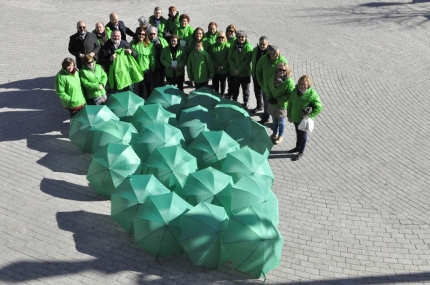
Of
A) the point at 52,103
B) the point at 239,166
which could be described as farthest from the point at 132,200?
the point at 52,103

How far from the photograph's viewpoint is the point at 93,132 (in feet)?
28.9

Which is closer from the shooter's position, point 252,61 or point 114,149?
Result: point 114,149

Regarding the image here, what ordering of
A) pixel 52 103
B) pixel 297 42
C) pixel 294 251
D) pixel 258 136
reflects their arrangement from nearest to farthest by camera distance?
pixel 294 251 < pixel 258 136 < pixel 52 103 < pixel 297 42

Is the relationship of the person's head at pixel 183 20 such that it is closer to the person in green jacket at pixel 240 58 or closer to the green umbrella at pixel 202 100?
the person in green jacket at pixel 240 58

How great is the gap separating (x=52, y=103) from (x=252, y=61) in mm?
4547

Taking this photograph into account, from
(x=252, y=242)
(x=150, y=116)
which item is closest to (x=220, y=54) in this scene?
(x=150, y=116)

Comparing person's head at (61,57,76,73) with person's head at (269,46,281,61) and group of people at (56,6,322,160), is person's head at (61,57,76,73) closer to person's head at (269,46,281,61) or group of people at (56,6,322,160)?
group of people at (56,6,322,160)

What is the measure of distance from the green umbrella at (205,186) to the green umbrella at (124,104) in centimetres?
242

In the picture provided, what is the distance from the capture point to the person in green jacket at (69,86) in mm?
9164

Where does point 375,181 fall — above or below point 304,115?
below

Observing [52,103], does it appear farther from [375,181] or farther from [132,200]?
[375,181]

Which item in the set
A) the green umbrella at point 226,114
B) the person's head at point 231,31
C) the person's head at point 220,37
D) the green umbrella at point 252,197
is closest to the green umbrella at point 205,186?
the green umbrella at point 252,197

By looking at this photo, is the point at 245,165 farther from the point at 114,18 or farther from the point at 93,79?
the point at 114,18

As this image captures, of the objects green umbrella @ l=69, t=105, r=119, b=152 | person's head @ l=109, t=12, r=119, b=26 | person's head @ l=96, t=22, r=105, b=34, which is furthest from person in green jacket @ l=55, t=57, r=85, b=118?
person's head @ l=109, t=12, r=119, b=26
